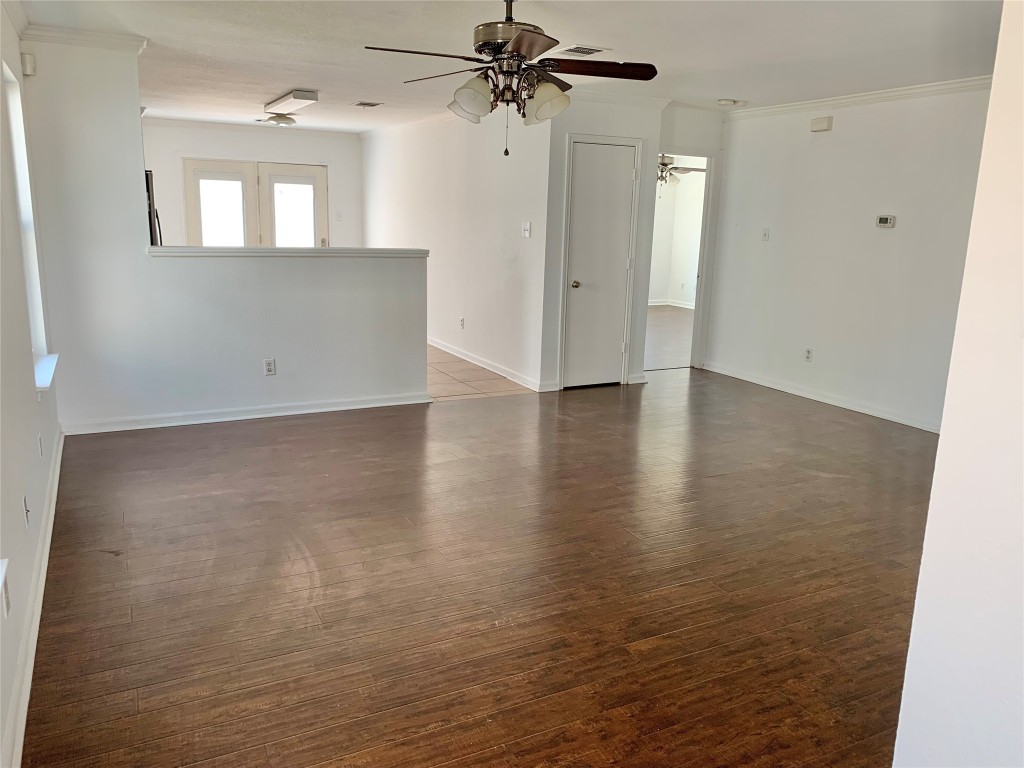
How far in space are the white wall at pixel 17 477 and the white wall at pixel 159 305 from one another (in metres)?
0.65

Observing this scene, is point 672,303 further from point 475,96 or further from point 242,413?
point 475,96

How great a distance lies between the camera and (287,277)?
5.12 meters

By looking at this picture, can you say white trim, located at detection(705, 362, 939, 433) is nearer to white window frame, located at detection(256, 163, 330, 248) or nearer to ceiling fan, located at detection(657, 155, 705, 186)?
ceiling fan, located at detection(657, 155, 705, 186)

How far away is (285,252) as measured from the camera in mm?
5043

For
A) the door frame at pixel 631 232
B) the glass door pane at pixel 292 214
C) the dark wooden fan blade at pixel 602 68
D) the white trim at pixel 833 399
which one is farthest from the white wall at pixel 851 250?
the glass door pane at pixel 292 214

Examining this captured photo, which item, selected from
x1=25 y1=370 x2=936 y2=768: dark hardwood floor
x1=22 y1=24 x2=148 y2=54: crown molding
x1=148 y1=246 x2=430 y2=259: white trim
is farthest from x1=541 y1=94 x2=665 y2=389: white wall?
x1=22 y1=24 x2=148 y2=54: crown molding

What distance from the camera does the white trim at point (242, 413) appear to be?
4.74 meters

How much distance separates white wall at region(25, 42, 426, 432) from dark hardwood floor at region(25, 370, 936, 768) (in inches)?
15.6

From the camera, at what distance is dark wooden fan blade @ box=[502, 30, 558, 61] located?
119 inches

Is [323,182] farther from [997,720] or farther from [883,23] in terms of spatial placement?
[997,720]

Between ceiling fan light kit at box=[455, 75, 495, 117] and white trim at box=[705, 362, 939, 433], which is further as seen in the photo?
white trim at box=[705, 362, 939, 433]

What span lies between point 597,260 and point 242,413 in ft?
10.0

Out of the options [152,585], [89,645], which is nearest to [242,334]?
[152,585]

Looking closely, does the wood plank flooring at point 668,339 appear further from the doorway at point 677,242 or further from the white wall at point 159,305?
the white wall at point 159,305
